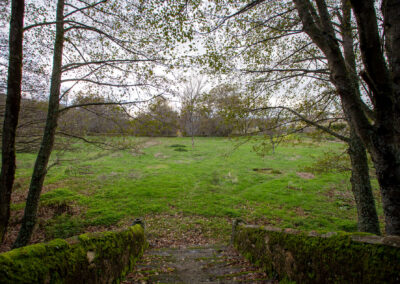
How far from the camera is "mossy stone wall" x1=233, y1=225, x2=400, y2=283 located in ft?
5.19

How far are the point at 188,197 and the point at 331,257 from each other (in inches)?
374

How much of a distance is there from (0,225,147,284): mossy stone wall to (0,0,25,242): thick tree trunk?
4.93 metres

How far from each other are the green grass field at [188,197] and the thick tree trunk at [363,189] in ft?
6.41

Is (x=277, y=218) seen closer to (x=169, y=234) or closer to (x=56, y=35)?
(x=169, y=234)

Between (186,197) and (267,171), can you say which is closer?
(186,197)

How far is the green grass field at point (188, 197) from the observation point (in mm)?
7973

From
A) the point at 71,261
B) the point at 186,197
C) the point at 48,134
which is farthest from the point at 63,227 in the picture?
the point at 71,261

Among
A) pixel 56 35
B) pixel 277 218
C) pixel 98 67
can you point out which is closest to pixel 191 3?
pixel 98 67

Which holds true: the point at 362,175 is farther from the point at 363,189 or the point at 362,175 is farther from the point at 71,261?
the point at 71,261

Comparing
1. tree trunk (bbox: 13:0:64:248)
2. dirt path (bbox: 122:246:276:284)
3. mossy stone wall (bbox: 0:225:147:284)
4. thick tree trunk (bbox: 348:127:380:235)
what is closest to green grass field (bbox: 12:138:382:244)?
tree trunk (bbox: 13:0:64:248)

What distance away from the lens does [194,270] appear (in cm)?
378

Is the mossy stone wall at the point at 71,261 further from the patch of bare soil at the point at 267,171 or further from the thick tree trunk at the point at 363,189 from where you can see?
the patch of bare soil at the point at 267,171

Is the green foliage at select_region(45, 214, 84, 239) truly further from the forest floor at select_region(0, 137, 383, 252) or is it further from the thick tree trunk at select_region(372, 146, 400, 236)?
the thick tree trunk at select_region(372, 146, 400, 236)

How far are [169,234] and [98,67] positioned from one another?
671cm
